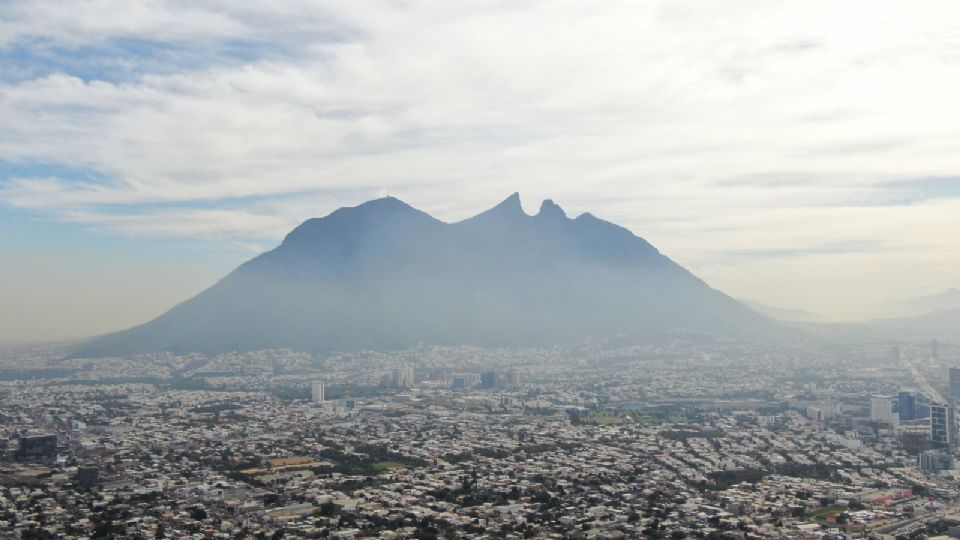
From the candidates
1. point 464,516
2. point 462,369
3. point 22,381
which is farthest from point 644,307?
point 464,516

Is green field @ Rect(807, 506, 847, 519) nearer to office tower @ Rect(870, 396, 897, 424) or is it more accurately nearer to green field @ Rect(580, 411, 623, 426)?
green field @ Rect(580, 411, 623, 426)

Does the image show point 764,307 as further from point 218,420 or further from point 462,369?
point 218,420

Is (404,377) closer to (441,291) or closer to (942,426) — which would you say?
(942,426)

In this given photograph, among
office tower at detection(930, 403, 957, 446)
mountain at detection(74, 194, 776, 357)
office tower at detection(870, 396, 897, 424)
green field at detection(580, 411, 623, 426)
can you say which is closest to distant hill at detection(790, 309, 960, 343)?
mountain at detection(74, 194, 776, 357)

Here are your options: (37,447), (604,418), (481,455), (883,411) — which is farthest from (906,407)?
(37,447)

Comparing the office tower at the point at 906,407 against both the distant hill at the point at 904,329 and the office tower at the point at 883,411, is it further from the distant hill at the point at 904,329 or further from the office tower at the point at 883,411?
the distant hill at the point at 904,329
